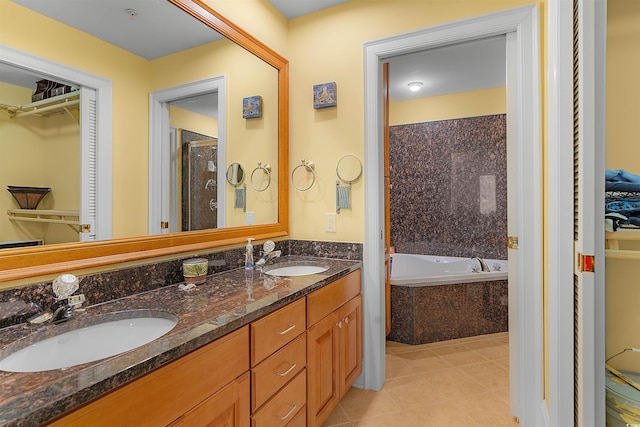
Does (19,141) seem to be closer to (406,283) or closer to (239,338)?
(239,338)

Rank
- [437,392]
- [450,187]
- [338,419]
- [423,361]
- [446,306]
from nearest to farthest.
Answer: [338,419]
[437,392]
[423,361]
[446,306]
[450,187]

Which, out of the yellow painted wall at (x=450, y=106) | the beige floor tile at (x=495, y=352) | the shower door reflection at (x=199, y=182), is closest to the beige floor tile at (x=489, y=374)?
the beige floor tile at (x=495, y=352)

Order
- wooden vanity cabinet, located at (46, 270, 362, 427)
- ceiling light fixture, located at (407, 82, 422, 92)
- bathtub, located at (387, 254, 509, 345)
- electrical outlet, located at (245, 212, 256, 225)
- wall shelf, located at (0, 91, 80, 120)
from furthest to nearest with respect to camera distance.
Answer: ceiling light fixture, located at (407, 82, 422, 92), bathtub, located at (387, 254, 509, 345), electrical outlet, located at (245, 212, 256, 225), wall shelf, located at (0, 91, 80, 120), wooden vanity cabinet, located at (46, 270, 362, 427)

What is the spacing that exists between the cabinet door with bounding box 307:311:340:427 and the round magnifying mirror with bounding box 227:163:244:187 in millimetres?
990

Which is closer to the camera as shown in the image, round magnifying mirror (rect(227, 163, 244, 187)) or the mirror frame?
the mirror frame

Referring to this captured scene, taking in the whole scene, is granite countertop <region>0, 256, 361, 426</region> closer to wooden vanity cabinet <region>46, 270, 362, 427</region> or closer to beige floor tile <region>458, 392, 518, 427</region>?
wooden vanity cabinet <region>46, 270, 362, 427</region>

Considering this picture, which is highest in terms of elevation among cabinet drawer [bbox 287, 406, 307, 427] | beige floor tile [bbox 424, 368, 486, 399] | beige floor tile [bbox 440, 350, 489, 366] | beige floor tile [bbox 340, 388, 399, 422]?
cabinet drawer [bbox 287, 406, 307, 427]

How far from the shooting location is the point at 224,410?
1016mm

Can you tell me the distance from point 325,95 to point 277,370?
68.5 inches

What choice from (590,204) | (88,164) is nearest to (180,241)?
(88,164)

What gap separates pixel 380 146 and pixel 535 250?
1072mm

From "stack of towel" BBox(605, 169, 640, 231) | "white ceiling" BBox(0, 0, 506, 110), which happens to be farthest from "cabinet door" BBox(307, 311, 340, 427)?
"white ceiling" BBox(0, 0, 506, 110)

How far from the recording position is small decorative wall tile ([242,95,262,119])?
6.91 ft

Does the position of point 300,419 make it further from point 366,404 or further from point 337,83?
point 337,83
